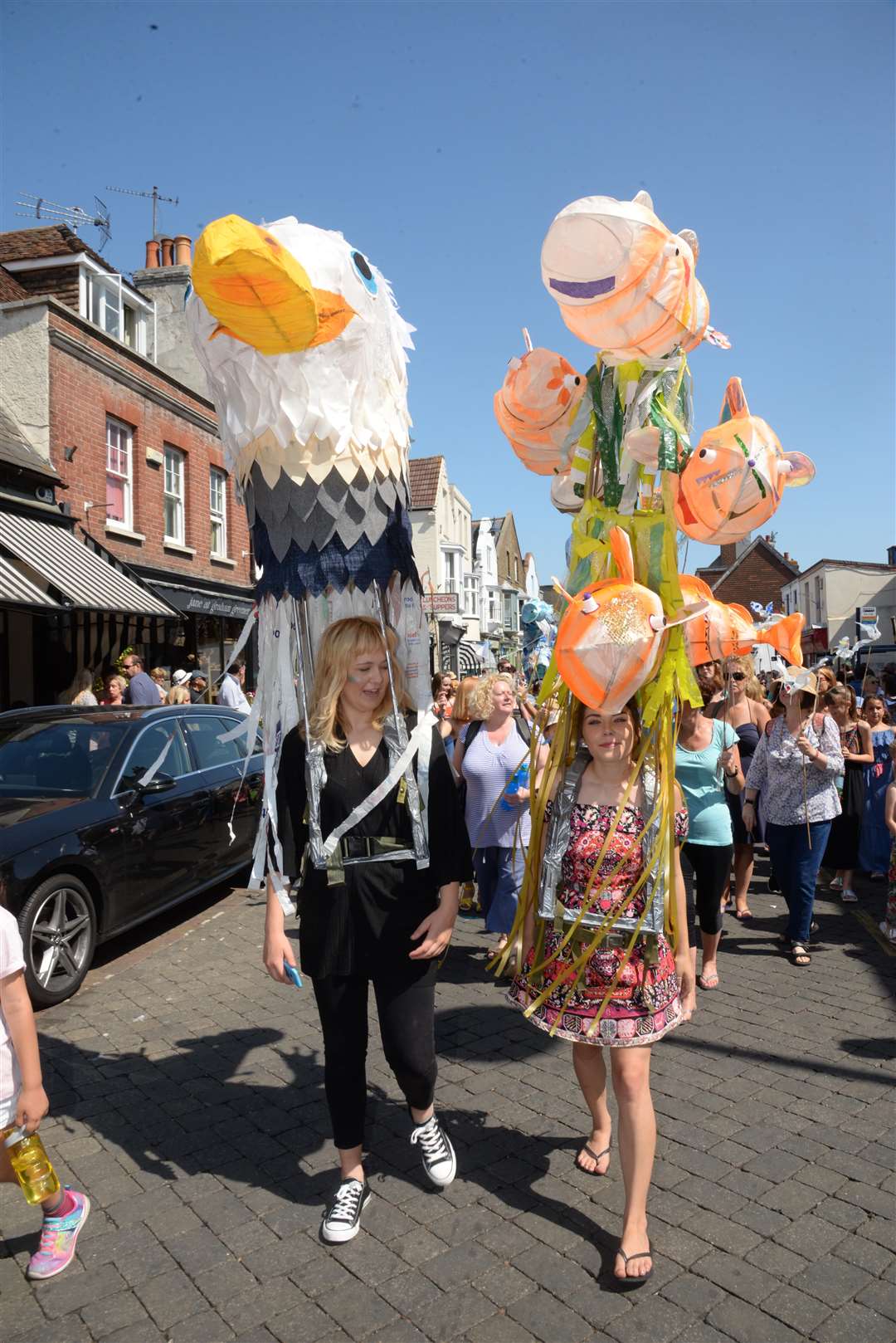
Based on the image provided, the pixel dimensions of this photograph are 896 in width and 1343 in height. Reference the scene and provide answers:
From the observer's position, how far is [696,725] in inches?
182

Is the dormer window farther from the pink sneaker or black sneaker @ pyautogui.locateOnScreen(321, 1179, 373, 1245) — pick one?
black sneaker @ pyautogui.locateOnScreen(321, 1179, 373, 1245)

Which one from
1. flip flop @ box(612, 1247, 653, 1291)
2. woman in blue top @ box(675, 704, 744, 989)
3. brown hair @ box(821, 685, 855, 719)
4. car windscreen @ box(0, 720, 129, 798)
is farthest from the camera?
brown hair @ box(821, 685, 855, 719)

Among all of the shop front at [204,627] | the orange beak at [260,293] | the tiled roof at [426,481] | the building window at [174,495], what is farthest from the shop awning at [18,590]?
the tiled roof at [426,481]

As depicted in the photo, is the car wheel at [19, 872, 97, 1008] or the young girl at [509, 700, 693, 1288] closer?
the young girl at [509, 700, 693, 1288]

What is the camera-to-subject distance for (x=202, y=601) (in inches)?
626

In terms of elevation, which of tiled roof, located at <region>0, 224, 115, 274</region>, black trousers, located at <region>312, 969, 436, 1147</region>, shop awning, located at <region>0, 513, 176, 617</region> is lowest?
black trousers, located at <region>312, 969, 436, 1147</region>

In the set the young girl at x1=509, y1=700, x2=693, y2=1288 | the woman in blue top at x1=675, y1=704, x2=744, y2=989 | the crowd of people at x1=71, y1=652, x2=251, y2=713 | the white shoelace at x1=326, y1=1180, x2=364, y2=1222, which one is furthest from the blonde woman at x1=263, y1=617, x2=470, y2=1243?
the crowd of people at x1=71, y1=652, x2=251, y2=713

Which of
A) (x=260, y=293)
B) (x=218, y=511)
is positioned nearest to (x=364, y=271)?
(x=260, y=293)

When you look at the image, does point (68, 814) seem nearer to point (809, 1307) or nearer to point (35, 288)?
point (809, 1307)

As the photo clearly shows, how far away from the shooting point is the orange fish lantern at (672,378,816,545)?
9.37 ft

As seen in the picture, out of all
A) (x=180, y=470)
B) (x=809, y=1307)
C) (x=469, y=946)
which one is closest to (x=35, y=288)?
(x=180, y=470)

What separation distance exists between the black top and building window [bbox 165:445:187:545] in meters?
14.0

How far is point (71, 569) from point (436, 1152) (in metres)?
10.3

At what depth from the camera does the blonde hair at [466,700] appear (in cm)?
504
